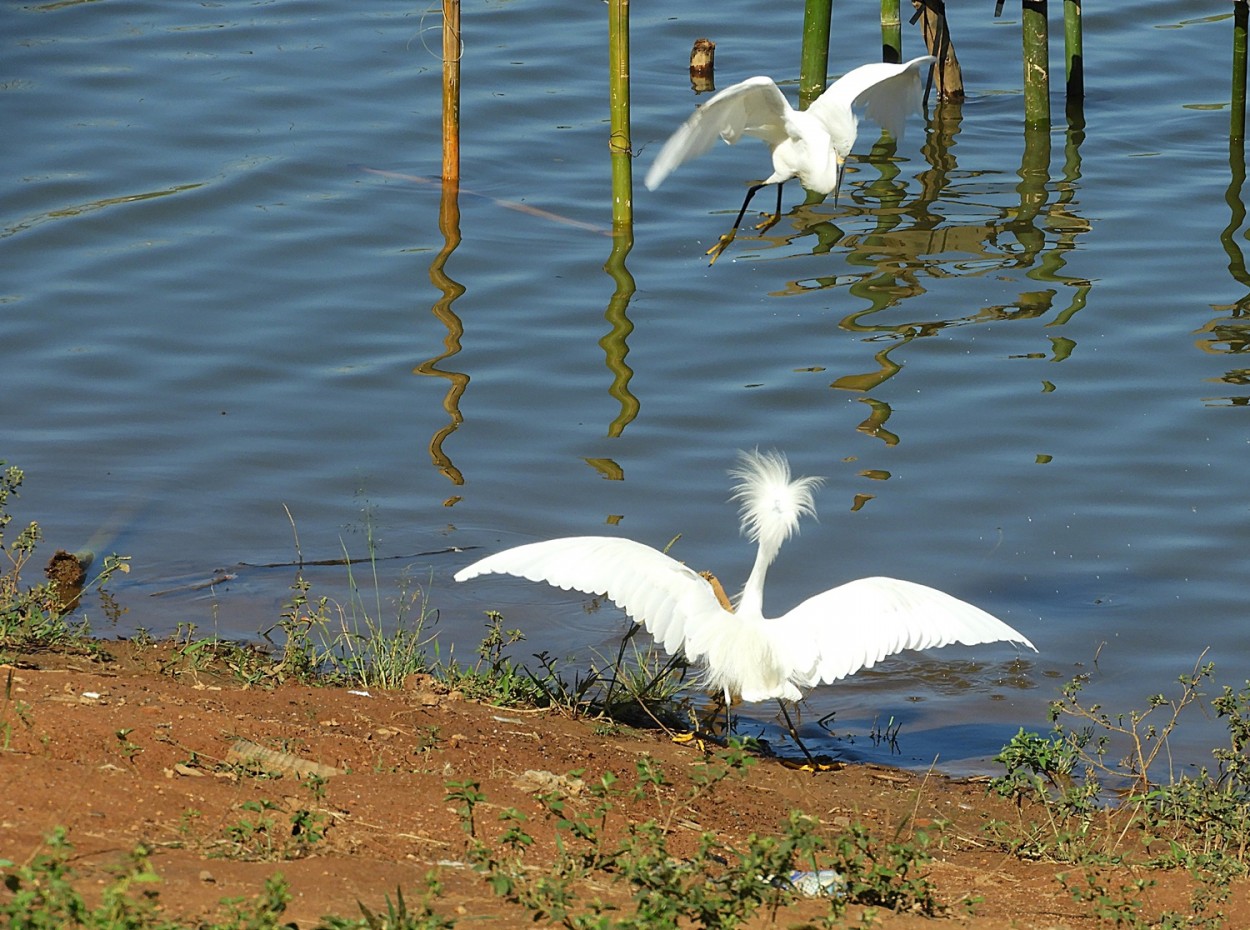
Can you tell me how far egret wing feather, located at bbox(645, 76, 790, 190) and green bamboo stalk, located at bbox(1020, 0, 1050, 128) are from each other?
304 centimetres

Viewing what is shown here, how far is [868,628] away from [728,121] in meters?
4.42

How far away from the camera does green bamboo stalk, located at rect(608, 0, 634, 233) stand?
8867 millimetres

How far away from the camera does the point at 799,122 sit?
916 centimetres

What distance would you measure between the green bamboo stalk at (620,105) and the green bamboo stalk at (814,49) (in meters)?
2.08

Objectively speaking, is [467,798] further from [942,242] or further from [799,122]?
[942,242]

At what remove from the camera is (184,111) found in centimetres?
1236

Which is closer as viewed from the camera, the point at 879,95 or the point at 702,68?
the point at 879,95

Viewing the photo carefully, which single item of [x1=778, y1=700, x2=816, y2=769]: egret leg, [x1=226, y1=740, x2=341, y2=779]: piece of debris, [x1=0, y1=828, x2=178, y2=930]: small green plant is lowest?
[x1=778, y1=700, x2=816, y2=769]: egret leg

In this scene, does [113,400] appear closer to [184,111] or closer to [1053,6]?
[184,111]

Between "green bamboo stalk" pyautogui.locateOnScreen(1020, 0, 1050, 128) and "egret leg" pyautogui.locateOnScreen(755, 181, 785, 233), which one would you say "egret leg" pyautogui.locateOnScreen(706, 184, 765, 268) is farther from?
"green bamboo stalk" pyautogui.locateOnScreen(1020, 0, 1050, 128)

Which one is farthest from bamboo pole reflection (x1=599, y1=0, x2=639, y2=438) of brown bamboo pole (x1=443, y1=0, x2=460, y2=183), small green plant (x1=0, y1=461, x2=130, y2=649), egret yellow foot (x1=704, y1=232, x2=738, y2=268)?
small green plant (x1=0, y1=461, x2=130, y2=649)

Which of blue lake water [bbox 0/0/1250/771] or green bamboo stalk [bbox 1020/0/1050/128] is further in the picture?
green bamboo stalk [bbox 1020/0/1050/128]

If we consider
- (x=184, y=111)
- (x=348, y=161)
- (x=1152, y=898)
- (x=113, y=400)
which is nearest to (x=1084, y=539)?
(x=1152, y=898)

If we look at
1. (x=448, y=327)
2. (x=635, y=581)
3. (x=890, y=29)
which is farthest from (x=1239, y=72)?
(x=635, y=581)
